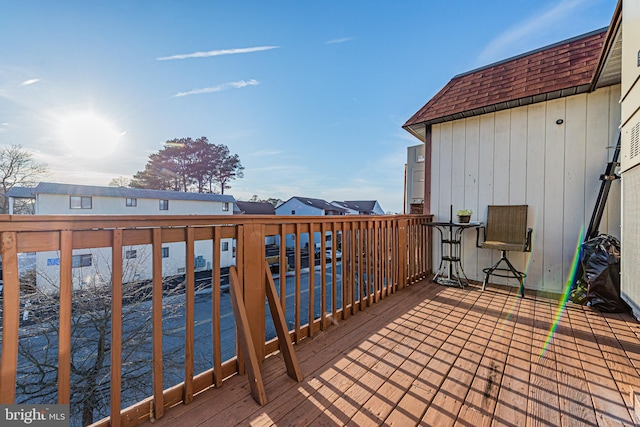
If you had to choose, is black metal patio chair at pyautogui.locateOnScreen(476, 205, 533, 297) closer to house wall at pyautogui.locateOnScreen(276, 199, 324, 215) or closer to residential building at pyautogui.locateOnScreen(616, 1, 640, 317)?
residential building at pyautogui.locateOnScreen(616, 1, 640, 317)

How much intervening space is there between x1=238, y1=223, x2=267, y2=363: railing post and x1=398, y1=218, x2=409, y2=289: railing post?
2.21 metres

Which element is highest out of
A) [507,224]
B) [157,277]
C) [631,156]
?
[631,156]

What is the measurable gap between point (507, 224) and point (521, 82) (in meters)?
1.98

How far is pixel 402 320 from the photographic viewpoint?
2.52 m

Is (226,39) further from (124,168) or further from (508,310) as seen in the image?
(124,168)

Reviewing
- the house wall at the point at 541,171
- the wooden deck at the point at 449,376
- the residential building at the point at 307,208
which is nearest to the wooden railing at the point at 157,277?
the wooden deck at the point at 449,376

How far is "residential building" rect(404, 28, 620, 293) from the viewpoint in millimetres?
3201

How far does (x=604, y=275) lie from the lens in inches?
108

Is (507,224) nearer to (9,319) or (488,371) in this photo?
(488,371)

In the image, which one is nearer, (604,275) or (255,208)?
(604,275)

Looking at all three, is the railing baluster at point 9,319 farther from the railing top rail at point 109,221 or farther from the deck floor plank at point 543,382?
the deck floor plank at point 543,382

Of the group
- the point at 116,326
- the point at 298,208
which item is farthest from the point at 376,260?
the point at 298,208

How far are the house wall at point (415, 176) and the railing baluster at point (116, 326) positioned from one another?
687 centimetres

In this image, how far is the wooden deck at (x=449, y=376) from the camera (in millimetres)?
1315
